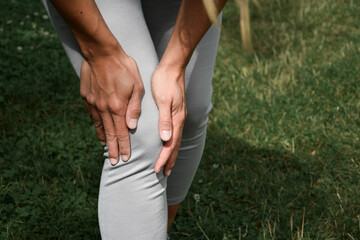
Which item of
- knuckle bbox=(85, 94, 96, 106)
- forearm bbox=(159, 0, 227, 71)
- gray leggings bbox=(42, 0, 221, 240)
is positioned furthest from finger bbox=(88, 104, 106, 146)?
forearm bbox=(159, 0, 227, 71)

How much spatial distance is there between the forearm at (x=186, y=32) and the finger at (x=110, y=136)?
22 centimetres

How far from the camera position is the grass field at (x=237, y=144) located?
231cm

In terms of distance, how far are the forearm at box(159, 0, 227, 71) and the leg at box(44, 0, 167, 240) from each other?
0.08 metres

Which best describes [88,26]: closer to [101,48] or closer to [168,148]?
[101,48]

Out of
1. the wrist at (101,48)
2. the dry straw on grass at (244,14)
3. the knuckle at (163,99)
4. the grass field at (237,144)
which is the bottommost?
the grass field at (237,144)

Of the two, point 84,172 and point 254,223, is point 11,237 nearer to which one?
point 84,172

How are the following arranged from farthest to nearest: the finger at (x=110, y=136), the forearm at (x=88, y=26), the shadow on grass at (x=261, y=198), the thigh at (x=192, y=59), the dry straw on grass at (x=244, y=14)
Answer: the shadow on grass at (x=261, y=198) → the thigh at (x=192, y=59) → the finger at (x=110, y=136) → the forearm at (x=88, y=26) → the dry straw on grass at (x=244, y=14)

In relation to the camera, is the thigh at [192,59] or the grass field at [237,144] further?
the grass field at [237,144]

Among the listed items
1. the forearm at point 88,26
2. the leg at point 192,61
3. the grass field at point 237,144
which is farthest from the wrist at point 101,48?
the grass field at point 237,144

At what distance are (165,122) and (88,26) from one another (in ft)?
1.09

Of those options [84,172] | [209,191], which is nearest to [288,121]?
[209,191]

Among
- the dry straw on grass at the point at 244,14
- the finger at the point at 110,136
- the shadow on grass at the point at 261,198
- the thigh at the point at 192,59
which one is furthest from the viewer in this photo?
the shadow on grass at the point at 261,198

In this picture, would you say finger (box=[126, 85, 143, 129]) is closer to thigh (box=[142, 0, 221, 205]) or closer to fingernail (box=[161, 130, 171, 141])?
fingernail (box=[161, 130, 171, 141])

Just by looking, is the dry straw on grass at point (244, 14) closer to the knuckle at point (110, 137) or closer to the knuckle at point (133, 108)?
the knuckle at point (133, 108)
